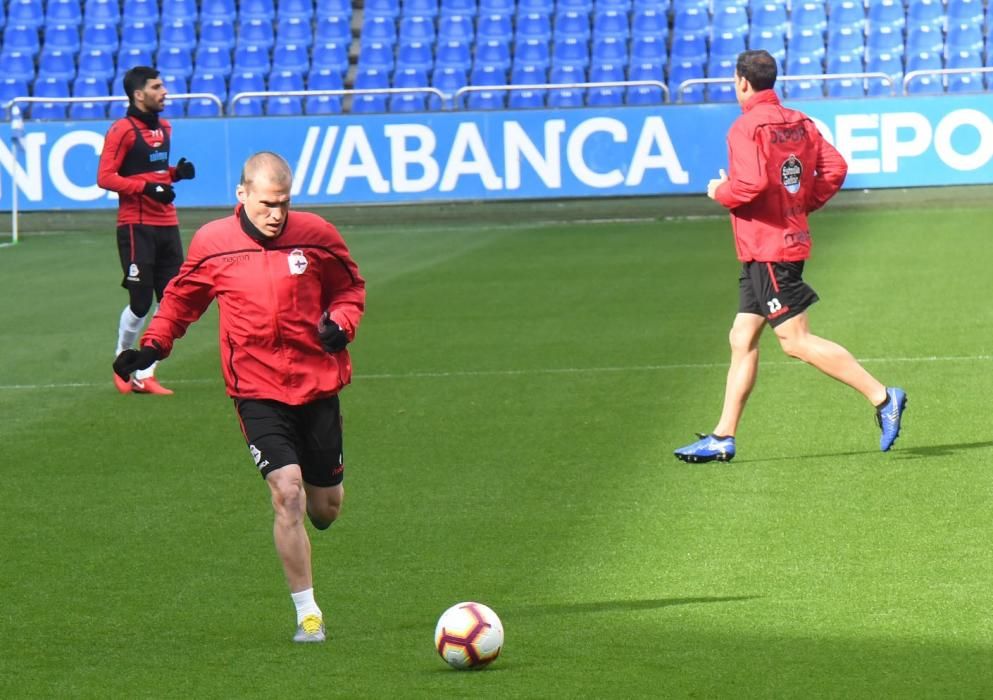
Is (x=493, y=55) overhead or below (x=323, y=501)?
overhead

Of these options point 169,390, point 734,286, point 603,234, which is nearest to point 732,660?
point 169,390

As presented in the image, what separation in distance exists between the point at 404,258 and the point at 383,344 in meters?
5.70

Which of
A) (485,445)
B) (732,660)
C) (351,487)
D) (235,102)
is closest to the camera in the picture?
(732,660)

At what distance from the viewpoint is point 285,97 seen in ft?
81.7

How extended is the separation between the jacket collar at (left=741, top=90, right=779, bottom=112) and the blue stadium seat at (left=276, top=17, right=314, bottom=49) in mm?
18609

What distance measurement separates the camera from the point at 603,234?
21.2 metres

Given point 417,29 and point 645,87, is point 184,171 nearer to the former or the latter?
point 645,87

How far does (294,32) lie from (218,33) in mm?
1238

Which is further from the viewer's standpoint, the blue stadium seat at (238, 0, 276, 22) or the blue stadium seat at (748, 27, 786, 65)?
the blue stadium seat at (238, 0, 276, 22)

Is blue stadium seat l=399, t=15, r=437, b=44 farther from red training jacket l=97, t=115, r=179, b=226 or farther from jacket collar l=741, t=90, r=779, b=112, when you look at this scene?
jacket collar l=741, t=90, r=779, b=112

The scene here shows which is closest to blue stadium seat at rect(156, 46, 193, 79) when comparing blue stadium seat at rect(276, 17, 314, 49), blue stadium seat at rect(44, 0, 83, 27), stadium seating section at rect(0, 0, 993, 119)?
stadium seating section at rect(0, 0, 993, 119)

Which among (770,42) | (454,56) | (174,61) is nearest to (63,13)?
(174,61)

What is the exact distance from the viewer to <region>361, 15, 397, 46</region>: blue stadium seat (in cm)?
2662

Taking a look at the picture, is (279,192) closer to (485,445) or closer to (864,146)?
(485,445)
